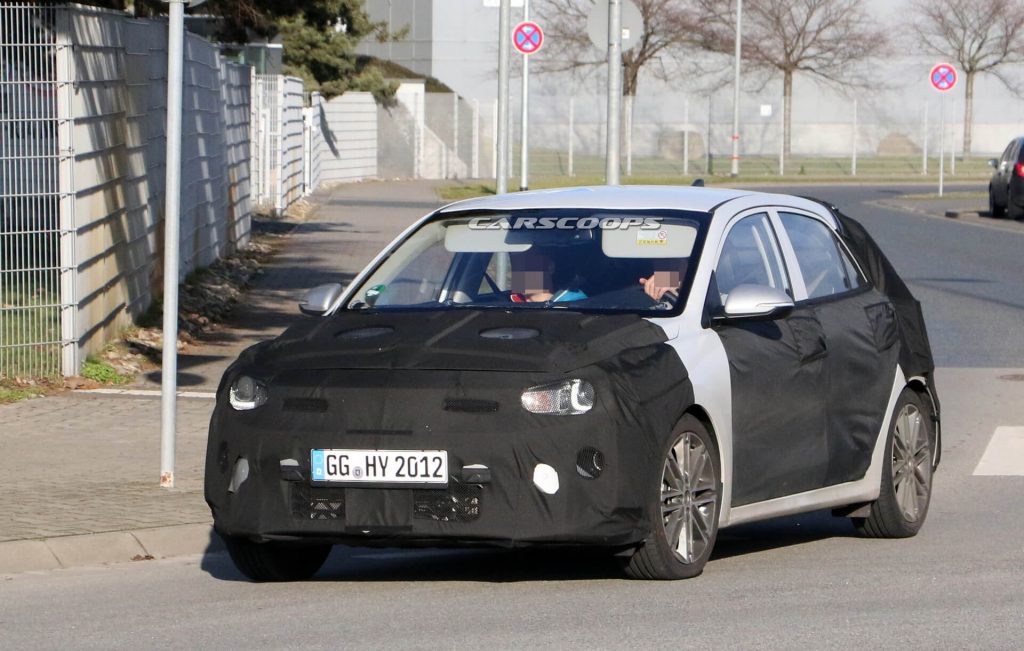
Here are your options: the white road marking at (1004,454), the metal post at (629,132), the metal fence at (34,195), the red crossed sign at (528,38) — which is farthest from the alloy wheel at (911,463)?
the metal post at (629,132)

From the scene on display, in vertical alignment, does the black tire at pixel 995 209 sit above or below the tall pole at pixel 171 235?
below

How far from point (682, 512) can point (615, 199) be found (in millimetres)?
1588

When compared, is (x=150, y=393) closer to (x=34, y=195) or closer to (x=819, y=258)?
(x=34, y=195)

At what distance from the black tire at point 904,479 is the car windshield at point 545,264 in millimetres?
1485

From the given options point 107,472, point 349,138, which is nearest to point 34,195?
point 107,472

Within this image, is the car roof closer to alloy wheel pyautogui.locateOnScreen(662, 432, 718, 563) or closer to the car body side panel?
the car body side panel

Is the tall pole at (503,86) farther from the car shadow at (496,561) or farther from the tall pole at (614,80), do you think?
the car shadow at (496,561)

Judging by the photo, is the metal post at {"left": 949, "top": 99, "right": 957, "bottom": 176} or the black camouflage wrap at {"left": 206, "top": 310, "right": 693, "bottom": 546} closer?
the black camouflage wrap at {"left": 206, "top": 310, "right": 693, "bottom": 546}

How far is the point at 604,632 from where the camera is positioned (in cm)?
626

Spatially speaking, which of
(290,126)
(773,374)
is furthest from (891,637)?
(290,126)

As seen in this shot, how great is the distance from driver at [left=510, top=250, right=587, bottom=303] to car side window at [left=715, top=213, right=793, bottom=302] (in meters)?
0.63

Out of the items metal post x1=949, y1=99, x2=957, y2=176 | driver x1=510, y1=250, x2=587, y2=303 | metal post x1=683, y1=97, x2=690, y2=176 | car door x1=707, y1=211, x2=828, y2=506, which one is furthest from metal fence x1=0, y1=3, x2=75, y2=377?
metal post x1=949, y1=99, x2=957, y2=176

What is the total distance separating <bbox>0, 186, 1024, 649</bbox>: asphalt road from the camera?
6.26m

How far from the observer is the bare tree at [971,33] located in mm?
66500
